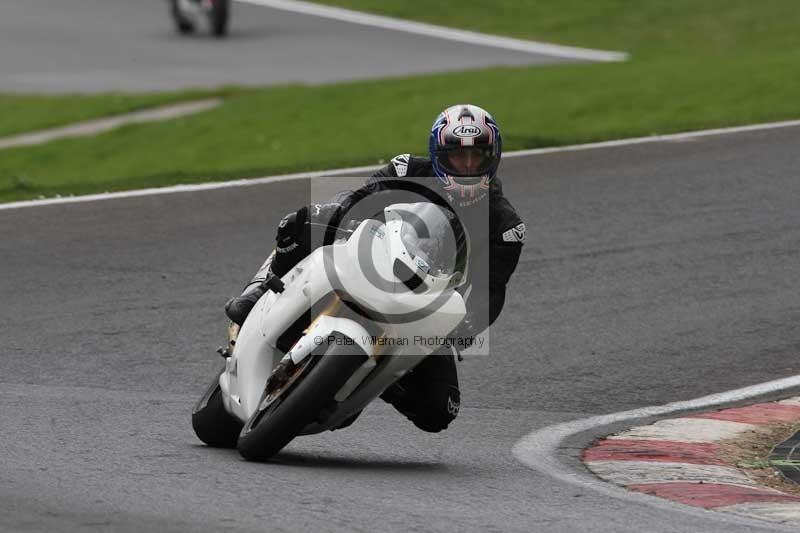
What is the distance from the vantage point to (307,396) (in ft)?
18.4

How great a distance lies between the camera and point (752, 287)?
1024 cm

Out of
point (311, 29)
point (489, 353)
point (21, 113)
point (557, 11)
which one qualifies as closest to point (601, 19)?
point (557, 11)

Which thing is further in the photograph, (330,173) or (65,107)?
(65,107)

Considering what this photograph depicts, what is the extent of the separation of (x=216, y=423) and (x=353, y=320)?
109 centimetres

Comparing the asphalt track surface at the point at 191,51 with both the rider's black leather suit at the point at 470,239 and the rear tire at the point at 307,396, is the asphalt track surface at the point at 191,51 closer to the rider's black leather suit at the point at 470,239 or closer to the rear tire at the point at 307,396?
the rider's black leather suit at the point at 470,239

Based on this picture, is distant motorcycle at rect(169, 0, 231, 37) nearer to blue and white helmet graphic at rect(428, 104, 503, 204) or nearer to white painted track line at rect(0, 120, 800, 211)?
white painted track line at rect(0, 120, 800, 211)

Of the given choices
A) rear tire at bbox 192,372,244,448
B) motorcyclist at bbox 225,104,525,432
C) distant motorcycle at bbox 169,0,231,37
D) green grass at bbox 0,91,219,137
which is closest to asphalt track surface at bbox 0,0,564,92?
distant motorcycle at bbox 169,0,231,37

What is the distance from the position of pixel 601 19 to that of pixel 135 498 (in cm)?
2300

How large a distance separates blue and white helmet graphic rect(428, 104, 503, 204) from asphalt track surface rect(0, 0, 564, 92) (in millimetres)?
16111

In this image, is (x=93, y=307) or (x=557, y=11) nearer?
(x=93, y=307)

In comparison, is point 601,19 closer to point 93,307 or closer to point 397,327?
point 93,307

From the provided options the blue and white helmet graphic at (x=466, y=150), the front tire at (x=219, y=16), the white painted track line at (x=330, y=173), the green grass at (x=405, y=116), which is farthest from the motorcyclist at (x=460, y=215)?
the front tire at (x=219, y=16)

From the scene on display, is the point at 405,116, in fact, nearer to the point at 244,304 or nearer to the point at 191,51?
the point at 191,51

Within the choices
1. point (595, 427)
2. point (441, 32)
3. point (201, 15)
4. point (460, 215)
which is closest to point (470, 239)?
point (460, 215)
